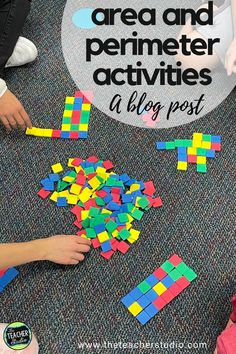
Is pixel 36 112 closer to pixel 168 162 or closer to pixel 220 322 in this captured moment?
pixel 168 162

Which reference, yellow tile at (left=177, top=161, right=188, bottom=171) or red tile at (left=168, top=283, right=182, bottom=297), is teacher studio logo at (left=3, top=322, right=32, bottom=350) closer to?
red tile at (left=168, top=283, right=182, bottom=297)

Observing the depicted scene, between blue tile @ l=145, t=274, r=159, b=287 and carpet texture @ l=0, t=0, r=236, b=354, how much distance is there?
15mm

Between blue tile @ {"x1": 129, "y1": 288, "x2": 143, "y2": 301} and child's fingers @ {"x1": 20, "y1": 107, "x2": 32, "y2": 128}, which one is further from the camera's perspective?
child's fingers @ {"x1": 20, "y1": 107, "x2": 32, "y2": 128}

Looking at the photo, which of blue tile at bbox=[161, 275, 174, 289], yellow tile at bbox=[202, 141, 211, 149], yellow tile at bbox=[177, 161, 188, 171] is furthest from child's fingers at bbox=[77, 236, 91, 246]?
yellow tile at bbox=[202, 141, 211, 149]

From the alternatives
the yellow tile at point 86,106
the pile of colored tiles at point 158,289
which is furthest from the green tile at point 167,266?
the yellow tile at point 86,106

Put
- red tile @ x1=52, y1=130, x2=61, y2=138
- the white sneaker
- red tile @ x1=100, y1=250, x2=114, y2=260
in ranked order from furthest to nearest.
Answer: the white sneaker
red tile @ x1=52, y1=130, x2=61, y2=138
red tile @ x1=100, y1=250, x2=114, y2=260

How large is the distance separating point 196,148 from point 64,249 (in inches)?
19.9

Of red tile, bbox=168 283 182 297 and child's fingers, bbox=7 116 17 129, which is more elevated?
child's fingers, bbox=7 116 17 129

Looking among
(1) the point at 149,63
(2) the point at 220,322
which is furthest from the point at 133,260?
(1) the point at 149,63

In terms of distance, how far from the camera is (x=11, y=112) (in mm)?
1376

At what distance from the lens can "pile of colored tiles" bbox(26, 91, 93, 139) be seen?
142 centimetres

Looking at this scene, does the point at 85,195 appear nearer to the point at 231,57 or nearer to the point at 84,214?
the point at 84,214

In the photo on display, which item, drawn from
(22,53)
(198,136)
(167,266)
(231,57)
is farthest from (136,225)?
(22,53)

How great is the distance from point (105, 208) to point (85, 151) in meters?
0.22
